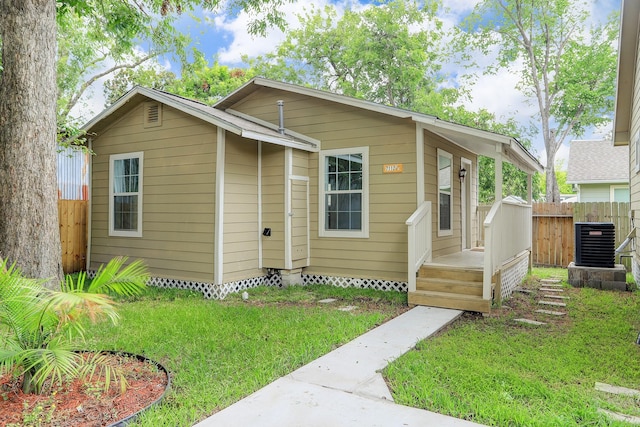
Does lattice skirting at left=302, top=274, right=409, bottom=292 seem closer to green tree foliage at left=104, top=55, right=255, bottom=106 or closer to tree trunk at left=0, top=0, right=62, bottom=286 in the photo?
tree trunk at left=0, top=0, right=62, bottom=286

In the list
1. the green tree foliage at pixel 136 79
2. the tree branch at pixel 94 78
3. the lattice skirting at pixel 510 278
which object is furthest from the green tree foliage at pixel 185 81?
the lattice skirting at pixel 510 278

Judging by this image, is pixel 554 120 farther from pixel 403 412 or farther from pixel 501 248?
pixel 403 412

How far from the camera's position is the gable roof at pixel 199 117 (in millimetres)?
6137

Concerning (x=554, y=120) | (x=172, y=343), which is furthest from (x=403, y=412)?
(x=554, y=120)

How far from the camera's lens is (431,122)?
20.0 feet

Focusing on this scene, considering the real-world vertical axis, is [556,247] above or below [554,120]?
below

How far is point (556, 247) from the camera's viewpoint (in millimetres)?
10562

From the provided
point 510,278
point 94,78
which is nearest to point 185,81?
point 94,78

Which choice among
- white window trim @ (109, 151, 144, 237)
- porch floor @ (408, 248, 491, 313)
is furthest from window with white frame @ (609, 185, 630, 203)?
white window trim @ (109, 151, 144, 237)

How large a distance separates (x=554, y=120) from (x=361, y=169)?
15220 mm

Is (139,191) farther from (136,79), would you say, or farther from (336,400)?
(136,79)

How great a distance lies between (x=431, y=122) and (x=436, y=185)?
4.92 ft

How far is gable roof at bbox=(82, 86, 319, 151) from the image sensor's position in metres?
6.14

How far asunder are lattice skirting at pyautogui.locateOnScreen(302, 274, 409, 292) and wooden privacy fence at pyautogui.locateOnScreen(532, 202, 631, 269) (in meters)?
5.94
